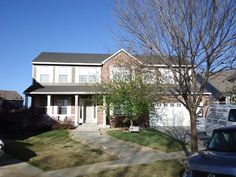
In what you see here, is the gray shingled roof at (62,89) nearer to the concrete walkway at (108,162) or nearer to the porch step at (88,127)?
the porch step at (88,127)

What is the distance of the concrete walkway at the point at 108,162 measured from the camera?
483 inches

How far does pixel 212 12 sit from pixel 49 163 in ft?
26.4

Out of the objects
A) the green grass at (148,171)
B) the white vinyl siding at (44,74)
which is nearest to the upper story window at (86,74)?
the white vinyl siding at (44,74)

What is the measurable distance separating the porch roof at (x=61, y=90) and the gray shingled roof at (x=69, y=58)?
7.61 ft

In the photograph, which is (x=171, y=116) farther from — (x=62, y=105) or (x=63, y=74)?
(x=63, y=74)

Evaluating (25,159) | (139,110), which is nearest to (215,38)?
(25,159)

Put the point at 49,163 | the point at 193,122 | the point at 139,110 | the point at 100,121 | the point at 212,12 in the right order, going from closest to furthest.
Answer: the point at 212,12 → the point at 193,122 → the point at 49,163 → the point at 139,110 → the point at 100,121

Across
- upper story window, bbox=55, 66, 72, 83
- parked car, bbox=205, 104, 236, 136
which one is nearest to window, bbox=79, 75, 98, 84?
upper story window, bbox=55, 66, 72, 83

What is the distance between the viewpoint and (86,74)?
31.5m

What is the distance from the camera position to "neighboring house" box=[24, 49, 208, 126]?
96.6 ft

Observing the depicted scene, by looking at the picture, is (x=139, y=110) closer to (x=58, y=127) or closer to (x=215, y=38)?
(x=58, y=127)

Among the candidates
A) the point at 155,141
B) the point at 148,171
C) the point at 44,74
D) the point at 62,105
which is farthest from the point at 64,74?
the point at 148,171

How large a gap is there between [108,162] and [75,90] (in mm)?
15530

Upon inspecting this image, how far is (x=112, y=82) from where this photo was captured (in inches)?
1056
